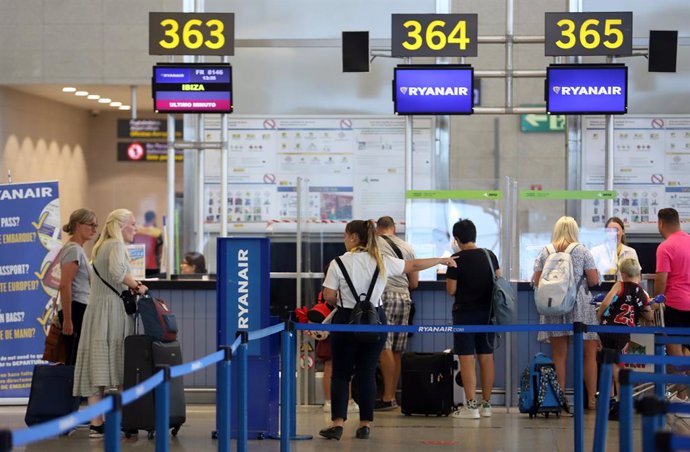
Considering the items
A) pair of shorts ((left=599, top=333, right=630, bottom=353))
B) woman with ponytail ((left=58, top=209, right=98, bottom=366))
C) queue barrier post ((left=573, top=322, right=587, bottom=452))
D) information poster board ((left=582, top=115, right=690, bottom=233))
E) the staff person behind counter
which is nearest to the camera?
queue barrier post ((left=573, top=322, right=587, bottom=452))

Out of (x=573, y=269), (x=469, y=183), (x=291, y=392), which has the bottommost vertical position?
(x=291, y=392)

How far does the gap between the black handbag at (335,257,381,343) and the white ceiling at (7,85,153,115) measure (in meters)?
9.49

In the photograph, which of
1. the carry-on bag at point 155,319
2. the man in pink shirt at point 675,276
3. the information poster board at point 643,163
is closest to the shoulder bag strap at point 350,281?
the carry-on bag at point 155,319

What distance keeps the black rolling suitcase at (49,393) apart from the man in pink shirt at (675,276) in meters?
4.63

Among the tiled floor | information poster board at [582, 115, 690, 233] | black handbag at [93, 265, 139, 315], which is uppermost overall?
information poster board at [582, 115, 690, 233]

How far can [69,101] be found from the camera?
67.8 ft

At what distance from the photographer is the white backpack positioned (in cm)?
1005

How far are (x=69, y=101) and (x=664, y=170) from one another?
10.3 metres

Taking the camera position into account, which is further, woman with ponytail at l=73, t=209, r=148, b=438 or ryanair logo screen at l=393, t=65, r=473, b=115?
ryanair logo screen at l=393, t=65, r=473, b=115

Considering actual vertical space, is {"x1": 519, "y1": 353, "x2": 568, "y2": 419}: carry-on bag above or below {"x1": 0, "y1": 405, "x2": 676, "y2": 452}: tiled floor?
above

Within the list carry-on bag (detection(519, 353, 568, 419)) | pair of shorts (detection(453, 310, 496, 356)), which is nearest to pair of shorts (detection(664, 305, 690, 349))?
carry-on bag (detection(519, 353, 568, 419))

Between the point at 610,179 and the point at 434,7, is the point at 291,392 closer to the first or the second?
the point at 610,179

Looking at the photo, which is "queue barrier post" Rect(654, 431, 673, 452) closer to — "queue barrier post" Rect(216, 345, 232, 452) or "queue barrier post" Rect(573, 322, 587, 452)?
"queue barrier post" Rect(216, 345, 232, 452)

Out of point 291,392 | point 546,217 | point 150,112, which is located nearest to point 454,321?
point 291,392
